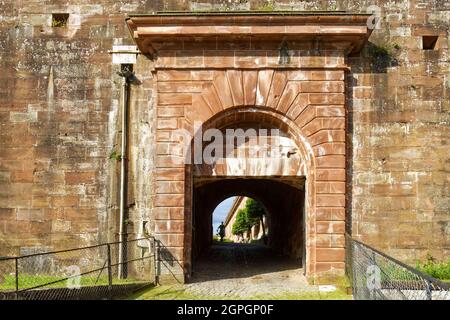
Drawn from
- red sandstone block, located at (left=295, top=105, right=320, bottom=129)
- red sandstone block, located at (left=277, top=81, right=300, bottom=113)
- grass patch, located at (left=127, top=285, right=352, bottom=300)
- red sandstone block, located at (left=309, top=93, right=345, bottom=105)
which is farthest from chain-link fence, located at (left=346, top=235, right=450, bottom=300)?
red sandstone block, located at (left=277, top=81, right=300, bottom=113)

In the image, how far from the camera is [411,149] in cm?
1062

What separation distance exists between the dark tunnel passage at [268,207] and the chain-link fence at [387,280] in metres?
5.00

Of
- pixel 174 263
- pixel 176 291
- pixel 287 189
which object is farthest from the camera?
pixel 287 189

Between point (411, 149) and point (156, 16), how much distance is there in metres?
5.49

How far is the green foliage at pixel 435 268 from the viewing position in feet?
33.1

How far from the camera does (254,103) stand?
1052 centimetres

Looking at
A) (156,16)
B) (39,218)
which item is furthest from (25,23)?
(39,218)

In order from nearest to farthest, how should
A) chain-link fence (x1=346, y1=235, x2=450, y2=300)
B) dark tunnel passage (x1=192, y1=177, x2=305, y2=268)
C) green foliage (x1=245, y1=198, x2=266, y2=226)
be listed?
chain-link fence (x1=346, y1=235, x2=450, y2=300) < dark tunnel passage (x1=192, y1=177, x2=305, y2=268) < green foliage (x1=245, y1=198, x2=266, y2=226)

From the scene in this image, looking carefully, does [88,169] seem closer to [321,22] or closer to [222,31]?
[222,31]

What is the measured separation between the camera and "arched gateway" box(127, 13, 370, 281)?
33.4ft

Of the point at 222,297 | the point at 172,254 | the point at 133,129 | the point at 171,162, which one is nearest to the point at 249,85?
the point at 171,162

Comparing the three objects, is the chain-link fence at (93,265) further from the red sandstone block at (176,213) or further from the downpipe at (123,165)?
the red sandstone block at (176,213)

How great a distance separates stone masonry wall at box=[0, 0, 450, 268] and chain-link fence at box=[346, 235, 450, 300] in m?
2.01

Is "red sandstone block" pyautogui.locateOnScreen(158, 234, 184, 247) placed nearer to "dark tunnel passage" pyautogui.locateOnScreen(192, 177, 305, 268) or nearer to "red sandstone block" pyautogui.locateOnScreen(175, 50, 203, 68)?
"red sandstone block" pyautogui.locateOnScreen(175, 50, 203, 68)
